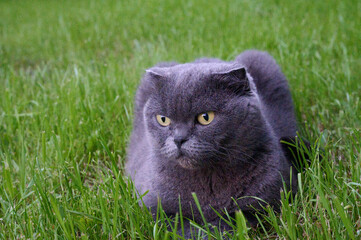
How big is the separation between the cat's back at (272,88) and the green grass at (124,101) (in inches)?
6.2

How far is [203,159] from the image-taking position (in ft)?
5.79

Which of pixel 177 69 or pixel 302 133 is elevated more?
pixel 177 69

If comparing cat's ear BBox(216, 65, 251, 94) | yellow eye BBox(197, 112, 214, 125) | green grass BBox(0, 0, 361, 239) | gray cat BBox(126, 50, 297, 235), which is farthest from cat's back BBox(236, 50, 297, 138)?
yellow eye BBox(197, 112, 214, 125)

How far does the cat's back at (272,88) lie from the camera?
260cm

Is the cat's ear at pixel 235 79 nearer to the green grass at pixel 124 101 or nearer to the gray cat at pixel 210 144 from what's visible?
the gray cat at pixel 210 144

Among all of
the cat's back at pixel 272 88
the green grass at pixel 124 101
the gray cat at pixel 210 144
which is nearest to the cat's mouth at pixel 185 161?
the gray cat at pixel 210 144

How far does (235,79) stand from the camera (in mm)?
1854

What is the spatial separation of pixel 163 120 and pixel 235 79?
16.0 inches

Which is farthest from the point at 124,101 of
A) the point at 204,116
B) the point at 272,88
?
the point at 204,116

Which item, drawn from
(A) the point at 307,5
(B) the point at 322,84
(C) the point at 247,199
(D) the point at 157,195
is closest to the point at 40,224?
A: (D) the point at 157,195

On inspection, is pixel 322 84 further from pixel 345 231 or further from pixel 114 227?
pixel 114 227

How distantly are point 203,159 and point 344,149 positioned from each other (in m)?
1.07

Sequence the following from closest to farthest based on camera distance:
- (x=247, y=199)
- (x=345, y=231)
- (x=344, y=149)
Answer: (x=345, y=231) < (x=247, y=199) < (x=344, y=149)

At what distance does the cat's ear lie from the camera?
183cm
